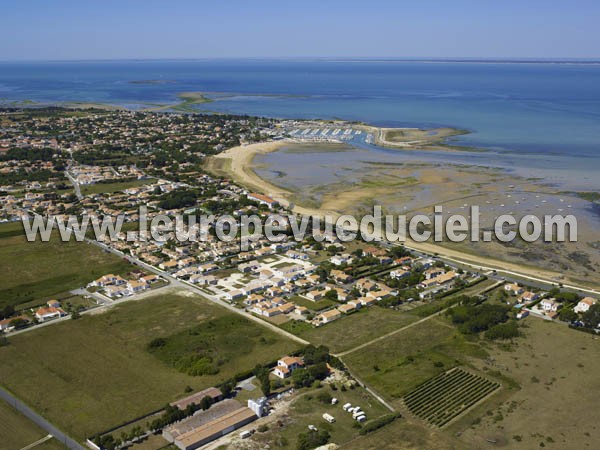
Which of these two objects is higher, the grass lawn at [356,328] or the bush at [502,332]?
the bush at [502,332]

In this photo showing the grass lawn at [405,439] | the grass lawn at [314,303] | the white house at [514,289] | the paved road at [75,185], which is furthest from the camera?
the paved road at [75,185]

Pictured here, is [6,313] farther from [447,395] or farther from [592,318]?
[592,318]

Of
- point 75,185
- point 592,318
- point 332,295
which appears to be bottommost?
point 332,295

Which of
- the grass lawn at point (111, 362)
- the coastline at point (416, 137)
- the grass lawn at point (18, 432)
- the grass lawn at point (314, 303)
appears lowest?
the grass lawn at point (314, 303)

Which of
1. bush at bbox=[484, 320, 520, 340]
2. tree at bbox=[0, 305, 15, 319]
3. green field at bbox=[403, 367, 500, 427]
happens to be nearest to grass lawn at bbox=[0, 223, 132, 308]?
tree at bbox=[0, 305, 15, 319]

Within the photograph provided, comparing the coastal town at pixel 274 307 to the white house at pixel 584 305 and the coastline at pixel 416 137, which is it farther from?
the coastline at pixel 416 137

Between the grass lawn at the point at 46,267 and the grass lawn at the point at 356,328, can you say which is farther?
the grass lawn at the point at 46,267

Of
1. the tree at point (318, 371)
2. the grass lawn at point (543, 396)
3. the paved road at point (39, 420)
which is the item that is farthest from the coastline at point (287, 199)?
the paved road at point (39, 420)

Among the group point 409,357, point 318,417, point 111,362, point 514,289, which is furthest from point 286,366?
point 514,289
